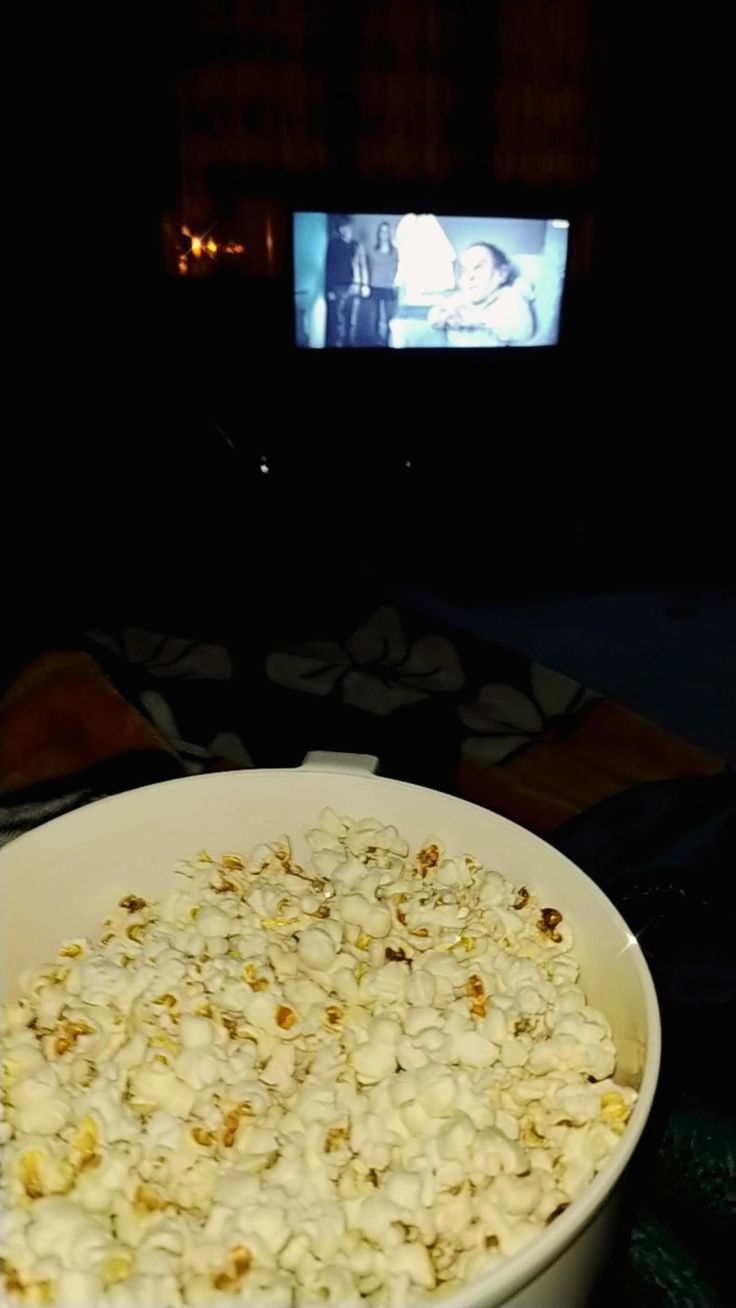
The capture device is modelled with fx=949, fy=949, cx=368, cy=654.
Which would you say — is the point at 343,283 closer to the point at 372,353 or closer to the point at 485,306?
the point at 372,353

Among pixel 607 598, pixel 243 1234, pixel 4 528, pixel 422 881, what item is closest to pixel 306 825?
pixel 422 881

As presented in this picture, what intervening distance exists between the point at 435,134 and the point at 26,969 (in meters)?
3.54

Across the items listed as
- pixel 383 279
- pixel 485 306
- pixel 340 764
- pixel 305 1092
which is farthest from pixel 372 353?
pixel 305 1092

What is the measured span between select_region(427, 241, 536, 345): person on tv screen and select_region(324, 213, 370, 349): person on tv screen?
267 mm

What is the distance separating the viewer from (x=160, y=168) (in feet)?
9.63

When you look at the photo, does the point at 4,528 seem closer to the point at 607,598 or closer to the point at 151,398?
the point at 151,398

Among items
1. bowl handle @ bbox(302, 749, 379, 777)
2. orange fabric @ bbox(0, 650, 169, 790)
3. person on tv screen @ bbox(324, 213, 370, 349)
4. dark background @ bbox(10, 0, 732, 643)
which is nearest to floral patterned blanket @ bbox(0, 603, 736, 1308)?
orange fabric @ bbox(0, 650, 169, 790)

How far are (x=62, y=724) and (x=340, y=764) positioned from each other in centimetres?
37

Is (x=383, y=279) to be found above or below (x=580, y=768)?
above

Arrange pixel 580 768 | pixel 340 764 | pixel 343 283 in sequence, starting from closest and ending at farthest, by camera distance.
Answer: pixel 340 764
pixel 580 768
pixel 343 283

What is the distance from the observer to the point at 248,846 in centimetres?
57

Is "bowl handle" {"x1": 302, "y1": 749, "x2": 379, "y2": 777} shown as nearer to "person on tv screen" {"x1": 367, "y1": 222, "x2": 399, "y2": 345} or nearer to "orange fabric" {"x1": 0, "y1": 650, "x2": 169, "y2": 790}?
"orange fabric" {"x1": 0, "y1": 650, "x2": 169, "y2": 790}

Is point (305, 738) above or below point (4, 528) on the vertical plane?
above

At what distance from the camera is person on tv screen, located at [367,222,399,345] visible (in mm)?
3135
